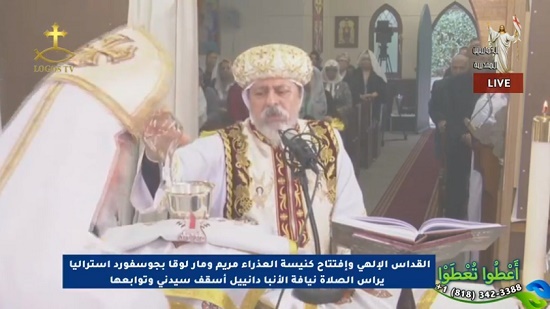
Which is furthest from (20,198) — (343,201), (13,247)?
(343,201)

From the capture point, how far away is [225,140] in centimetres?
196

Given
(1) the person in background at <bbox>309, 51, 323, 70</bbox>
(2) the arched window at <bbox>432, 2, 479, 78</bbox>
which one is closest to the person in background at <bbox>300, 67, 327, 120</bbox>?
(1) the person in background at <bbox>309, 51, 323, 70</bbox>

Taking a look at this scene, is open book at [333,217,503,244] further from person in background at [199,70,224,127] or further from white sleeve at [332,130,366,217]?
person in background at [199,70,224,127]

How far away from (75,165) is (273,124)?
61cm

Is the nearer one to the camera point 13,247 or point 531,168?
point 531,168

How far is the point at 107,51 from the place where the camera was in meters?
1.97

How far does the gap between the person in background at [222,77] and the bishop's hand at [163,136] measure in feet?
0.53

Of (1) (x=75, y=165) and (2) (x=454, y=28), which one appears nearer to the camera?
(2) (x=454, y=28)

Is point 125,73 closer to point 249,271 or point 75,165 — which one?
point 75,165

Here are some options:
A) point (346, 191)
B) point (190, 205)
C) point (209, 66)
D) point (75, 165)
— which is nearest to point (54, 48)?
point (75, 165)

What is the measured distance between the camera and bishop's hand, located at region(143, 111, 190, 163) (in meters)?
1.96

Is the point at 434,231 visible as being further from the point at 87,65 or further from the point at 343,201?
the point at 87,65

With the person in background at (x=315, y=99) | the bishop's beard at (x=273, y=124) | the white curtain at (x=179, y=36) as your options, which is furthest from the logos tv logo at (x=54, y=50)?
the person in background at (x=315, y=99)

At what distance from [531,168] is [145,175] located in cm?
111
